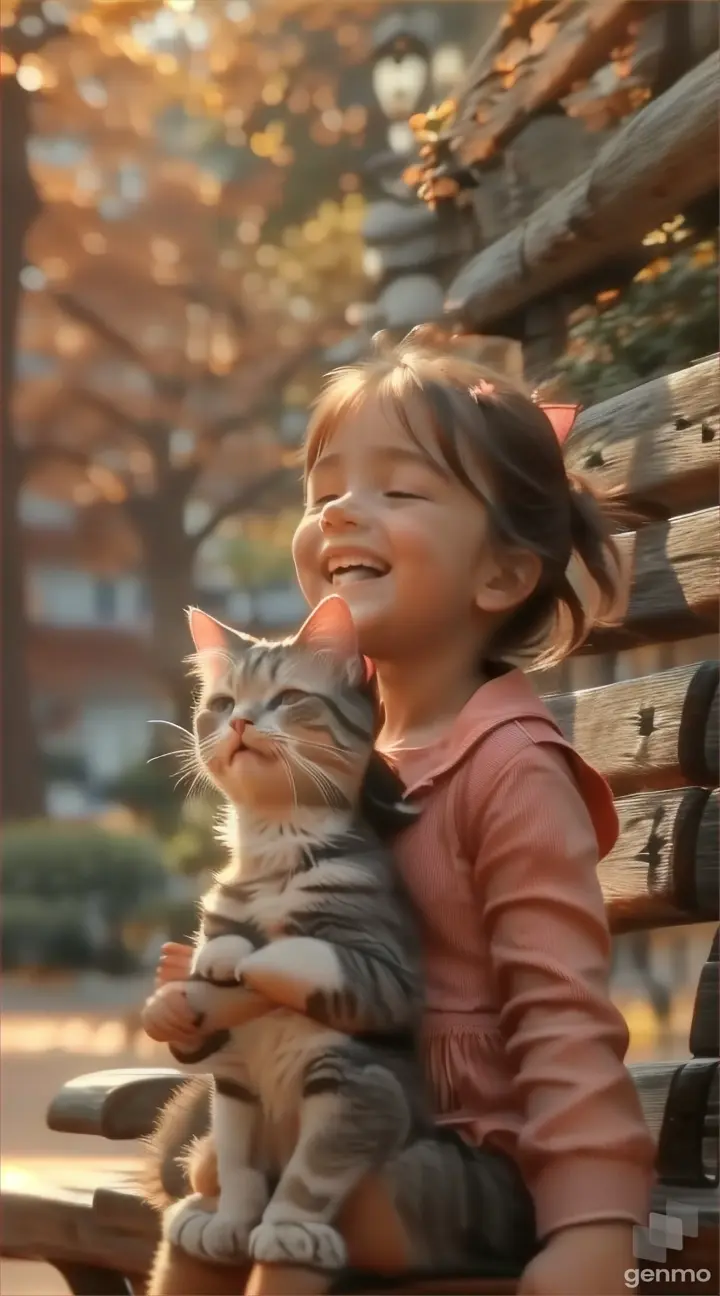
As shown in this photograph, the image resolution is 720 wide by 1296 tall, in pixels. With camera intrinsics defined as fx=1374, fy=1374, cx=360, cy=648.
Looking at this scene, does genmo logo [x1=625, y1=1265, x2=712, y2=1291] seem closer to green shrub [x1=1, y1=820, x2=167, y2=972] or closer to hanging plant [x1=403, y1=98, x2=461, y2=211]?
green shrub [x1=1, y1=820, x2=167, y2=972]

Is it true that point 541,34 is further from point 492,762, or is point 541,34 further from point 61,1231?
point 61,1231

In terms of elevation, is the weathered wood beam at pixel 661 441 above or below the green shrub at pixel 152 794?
above

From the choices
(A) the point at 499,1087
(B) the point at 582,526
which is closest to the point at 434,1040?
(A) the point at 499,1087

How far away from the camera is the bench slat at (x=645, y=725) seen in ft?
4.13

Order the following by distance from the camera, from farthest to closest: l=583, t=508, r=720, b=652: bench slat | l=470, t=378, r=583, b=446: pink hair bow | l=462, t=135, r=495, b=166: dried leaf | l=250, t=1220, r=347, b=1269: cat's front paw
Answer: l=462, t=135, r=495, b=166: dried leaf → l=583, t=508, r=720, b=652: bench slat → l=470, t=378, r=583, b=446: pink hair bow → l=250, t=1220, r=347, b=1269: cat's front paw

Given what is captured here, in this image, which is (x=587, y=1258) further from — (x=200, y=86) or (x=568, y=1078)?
(x=200, y=86)

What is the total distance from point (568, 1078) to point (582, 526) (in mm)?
416

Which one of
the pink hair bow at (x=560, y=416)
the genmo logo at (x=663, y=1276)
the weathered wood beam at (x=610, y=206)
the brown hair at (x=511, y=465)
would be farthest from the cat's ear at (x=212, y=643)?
the weathered wood beam at (x=610, y=206)

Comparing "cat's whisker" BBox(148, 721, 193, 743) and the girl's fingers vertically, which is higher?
"cat's whisker" BBox(148, 721, 193, 743)

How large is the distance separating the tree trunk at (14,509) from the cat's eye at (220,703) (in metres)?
0.36

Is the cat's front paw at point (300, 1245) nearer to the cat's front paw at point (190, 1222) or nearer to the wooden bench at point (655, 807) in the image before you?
the cat's front paw at point (190, 1222)

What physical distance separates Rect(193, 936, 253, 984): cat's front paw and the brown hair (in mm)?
303

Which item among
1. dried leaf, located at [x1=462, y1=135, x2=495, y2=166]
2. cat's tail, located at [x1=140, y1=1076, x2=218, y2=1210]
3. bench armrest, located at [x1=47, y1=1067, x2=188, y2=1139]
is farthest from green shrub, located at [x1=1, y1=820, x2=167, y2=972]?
dried leaf, located at [x1=462, y1=135, x2=495, y2=166]

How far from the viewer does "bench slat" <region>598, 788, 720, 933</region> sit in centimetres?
127
